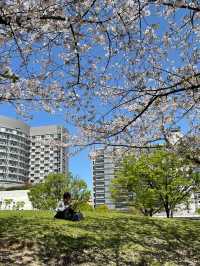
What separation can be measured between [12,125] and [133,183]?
141277 millimetres

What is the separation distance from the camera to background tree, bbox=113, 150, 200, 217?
32562mm

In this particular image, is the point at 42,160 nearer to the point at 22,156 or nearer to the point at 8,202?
the point at 22,156

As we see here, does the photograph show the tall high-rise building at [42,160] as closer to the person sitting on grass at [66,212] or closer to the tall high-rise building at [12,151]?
the tall high-rise building at [12,151]

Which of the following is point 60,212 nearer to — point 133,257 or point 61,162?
point 133,257

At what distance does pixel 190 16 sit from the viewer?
7758 mm

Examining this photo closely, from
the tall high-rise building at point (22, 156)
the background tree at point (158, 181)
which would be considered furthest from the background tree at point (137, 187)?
the tall high-rise building at point (22, 156)

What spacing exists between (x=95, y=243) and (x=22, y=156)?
166524 millimetres

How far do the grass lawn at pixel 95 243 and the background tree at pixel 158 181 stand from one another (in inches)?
756

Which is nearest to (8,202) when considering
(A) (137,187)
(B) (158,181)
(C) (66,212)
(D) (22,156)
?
(A) (137,187)

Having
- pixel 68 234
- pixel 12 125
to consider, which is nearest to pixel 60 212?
pixel 68 234

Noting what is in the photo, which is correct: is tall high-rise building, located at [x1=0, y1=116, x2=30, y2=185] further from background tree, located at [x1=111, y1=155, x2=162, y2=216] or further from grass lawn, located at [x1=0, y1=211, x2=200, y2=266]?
grass lawn, located at [x1=0, y1=211, x2=200, y2=266]

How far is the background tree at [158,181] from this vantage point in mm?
32562

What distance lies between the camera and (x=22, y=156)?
172875mm

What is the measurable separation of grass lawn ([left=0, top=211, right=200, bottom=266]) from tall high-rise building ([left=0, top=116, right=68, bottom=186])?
Answer: 440 ft
